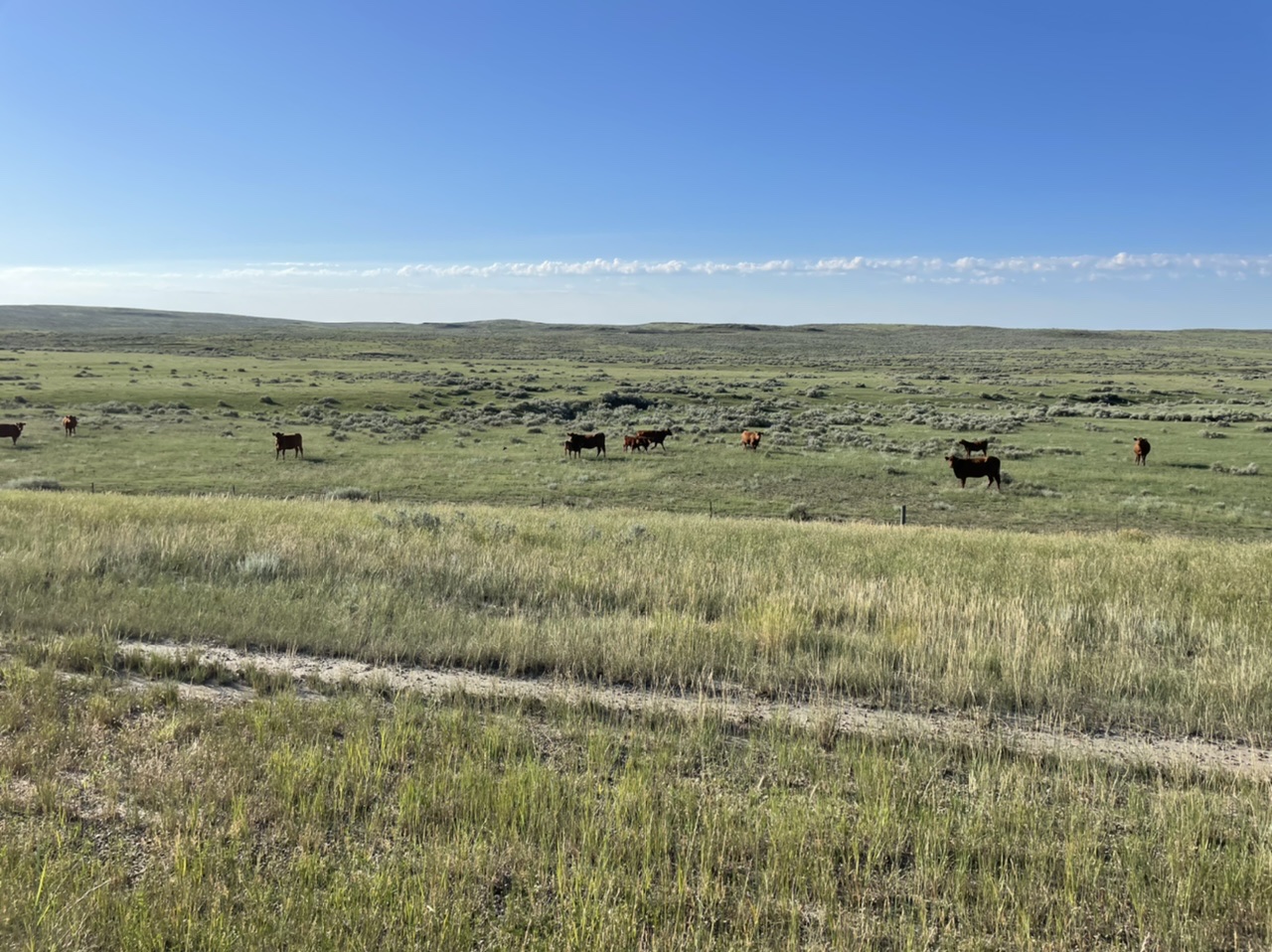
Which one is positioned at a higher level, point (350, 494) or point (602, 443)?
point (602, 443)

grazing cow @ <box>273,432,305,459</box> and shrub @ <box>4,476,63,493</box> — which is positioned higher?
grazing cow @ <box>273,432,305,459</box>

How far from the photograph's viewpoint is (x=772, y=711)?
623 centimetres

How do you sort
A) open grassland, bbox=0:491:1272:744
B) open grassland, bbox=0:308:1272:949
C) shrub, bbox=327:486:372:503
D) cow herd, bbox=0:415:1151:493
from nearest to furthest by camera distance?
open grassland, bbox=0:308:1272:949
open grassland, bbox=0:491:1272:744
shrub, bbox=327:486:372:503
cow herd, bbox=0:415:1151:493

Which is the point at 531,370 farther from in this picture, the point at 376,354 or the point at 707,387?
the point at 376,354

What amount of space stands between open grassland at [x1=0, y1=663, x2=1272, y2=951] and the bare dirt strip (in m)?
0.33

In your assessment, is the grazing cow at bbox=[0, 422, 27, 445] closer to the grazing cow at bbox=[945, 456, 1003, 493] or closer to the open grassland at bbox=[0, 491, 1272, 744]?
the open grassland at bbox=[0, 491, 1272, 744]

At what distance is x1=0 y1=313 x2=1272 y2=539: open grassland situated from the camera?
26016mm

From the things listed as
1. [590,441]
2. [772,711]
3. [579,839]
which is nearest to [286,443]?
[590,441]

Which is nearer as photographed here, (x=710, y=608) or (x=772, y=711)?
(x=772, y=711)

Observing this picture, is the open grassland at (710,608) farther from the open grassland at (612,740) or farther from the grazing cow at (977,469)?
the grazing cow at (977,469)

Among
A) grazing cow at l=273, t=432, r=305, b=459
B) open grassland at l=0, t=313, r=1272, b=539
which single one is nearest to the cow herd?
grazing cow at l=273, t=432, r=305, b=459

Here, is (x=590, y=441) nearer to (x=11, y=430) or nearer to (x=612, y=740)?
(x=11, y=430)

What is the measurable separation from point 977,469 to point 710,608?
22161 millimetres

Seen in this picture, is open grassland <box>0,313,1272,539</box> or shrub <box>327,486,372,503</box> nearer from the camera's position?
shrub <box>327,486,372,503</box>
